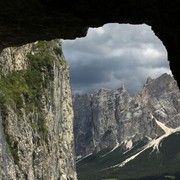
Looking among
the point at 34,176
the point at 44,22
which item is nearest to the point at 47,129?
the point at 34,176

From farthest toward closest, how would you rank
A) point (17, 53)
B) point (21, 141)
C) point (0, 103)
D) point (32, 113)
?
point (17, 53), point (32, 113), point (21, 141), point (0, 103)

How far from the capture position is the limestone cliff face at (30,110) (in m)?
85.9

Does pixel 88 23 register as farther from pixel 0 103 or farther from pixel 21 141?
pixel 21 141

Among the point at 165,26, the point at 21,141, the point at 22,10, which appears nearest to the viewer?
the point at 165,26

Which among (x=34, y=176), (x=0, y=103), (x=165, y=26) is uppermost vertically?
(x=0, y=103)

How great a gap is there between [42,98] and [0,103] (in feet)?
132

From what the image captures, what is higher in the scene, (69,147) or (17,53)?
(17,53)

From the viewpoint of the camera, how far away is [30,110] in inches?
4218

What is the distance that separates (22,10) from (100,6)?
12.3 ft

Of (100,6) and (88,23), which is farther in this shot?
(88,23)

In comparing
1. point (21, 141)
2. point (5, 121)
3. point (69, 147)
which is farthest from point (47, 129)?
point (69, 147)

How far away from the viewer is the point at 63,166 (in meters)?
163

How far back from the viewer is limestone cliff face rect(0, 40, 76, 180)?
8588 cm

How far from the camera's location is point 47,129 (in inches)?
4811
